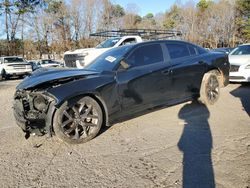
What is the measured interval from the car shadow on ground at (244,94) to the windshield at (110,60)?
9.92 ft

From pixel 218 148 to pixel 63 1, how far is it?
144ft

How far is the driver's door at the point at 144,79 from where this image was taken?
17.1 ft

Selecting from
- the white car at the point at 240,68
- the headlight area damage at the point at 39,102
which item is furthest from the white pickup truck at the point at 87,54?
the headlight area damage at the point at 39,102

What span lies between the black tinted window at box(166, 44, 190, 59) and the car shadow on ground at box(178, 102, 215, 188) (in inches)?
50.4

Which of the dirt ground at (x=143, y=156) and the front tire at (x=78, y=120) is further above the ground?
the front tire at (x=78, y=120)

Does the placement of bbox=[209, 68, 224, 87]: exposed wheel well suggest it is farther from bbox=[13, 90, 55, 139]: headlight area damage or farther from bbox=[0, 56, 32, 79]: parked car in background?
bbox=[0, 56, 32, 79]: parked car in background

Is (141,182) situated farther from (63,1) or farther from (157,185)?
(63,1)

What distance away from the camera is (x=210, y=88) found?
23.0 feet

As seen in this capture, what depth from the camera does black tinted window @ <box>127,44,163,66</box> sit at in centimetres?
554

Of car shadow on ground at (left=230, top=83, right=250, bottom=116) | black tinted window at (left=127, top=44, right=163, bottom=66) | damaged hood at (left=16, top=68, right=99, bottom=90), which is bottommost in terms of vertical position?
car shadow on ground at (left=230, top=83, right=250, bottom=116)

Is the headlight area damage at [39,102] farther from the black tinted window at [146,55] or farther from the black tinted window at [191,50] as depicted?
the black tinted window at [191,50]

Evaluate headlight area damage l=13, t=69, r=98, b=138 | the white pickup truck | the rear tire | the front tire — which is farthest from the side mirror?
the white pickup truck

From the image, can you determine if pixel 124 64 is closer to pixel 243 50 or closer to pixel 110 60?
pixel 110 60

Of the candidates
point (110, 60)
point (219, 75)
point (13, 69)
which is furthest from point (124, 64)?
point (13, 69)
